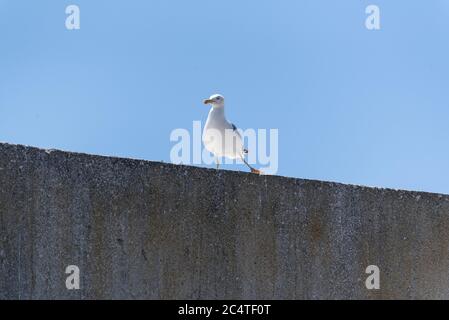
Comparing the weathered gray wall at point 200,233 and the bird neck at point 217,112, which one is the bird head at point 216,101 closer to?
the bird neck at point 217,112

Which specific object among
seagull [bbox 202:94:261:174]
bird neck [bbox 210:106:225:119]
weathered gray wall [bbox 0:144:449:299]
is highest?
bird neck [bbox 210:106:225:119]

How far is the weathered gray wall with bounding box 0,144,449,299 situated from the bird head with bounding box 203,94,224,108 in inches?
66.7

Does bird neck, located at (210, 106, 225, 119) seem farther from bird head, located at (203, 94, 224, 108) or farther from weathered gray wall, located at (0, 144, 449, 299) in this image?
weathered gray wall, located at (0, 144, 449, 299)

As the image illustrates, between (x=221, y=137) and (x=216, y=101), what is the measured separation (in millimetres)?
485

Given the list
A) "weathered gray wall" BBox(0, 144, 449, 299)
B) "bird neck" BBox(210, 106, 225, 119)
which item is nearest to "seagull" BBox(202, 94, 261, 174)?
"bird neck" BBox(210, 106, 225, 119)

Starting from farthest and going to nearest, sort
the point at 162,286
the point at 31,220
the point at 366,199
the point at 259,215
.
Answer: the point at 366,199 < the point at 259,215 < the point at 162,286 < the point at 31,220

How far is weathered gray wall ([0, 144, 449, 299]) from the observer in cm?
492

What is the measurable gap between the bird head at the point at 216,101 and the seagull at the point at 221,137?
0.08 metres

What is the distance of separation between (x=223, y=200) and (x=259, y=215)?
292 mm

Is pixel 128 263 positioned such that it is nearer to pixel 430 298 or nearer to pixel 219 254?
pixel 219 254

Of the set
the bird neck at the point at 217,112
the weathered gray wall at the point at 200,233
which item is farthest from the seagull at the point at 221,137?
the weathered gray wall at the point at 200,233

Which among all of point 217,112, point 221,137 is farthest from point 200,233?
point 217,112

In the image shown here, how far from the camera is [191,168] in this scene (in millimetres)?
5496
